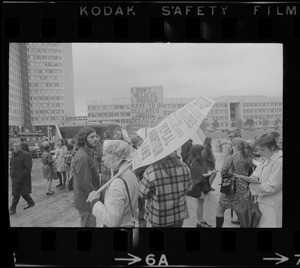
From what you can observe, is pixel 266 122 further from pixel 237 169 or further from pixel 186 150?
pixel 186 150

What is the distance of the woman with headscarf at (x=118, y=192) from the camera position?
246 centimetres

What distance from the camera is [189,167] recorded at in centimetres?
246

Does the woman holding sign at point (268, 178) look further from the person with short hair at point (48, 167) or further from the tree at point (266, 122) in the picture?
the person with short hair at point (48, 167)

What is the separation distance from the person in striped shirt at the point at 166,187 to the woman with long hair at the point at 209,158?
131 mm

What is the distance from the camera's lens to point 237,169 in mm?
2471

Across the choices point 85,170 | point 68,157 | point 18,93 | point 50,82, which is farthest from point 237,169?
point 18,93

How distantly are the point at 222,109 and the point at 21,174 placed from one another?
54.2 inches

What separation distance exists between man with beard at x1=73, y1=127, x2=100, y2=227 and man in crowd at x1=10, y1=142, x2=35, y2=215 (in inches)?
11.9

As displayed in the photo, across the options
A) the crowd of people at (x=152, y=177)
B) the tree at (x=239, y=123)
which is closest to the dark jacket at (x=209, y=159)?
the crowd of people at (x=152, y=177)
